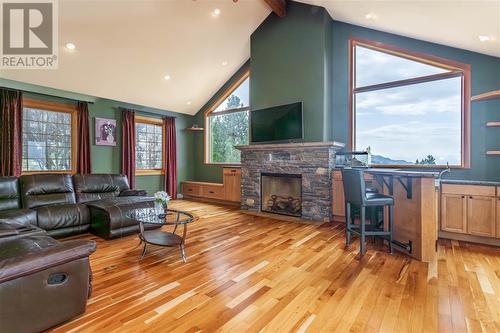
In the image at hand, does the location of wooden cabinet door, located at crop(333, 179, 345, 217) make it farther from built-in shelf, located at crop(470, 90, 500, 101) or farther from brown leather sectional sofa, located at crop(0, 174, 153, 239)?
brown leather sectional sofa, located at crop(0, 174, 153, 239)

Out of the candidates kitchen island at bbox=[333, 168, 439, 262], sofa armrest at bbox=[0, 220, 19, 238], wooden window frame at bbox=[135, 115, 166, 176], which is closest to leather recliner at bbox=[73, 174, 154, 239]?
sofa armrest at bbox=[0, 220, 19, 238]

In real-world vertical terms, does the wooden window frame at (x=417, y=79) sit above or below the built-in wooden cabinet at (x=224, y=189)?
above

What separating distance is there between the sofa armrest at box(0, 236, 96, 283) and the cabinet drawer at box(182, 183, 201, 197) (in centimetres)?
506

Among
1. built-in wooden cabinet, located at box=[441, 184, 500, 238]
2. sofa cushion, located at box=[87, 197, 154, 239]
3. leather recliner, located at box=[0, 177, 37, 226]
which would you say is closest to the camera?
leather recliner, located at box=[0, 177, 37, 226]

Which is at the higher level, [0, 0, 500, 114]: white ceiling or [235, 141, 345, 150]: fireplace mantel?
[0, 0, 500, 114]: white ceiling

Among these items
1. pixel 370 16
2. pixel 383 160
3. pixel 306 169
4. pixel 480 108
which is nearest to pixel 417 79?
pixel 480 108

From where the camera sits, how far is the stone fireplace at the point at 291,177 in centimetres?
470

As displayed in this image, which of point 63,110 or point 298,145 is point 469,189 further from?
point 63,110

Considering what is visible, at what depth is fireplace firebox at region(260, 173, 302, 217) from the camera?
5.18 metres

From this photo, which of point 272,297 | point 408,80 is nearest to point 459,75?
Answer: point 408,80

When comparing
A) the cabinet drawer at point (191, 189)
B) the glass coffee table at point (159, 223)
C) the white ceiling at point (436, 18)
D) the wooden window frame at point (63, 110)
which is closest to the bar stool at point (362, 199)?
the glass coffee table at point (159, 223)

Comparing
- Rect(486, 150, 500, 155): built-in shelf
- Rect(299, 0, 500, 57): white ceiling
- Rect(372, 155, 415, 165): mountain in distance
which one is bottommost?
Rect(372, 155, 415, 165): mountain in distance

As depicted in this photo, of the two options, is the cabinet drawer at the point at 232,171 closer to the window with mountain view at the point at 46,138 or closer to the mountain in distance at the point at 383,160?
the mountain in distance at the point at 383,160

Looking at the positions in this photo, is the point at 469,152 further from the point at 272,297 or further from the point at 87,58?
the point at 87,58
